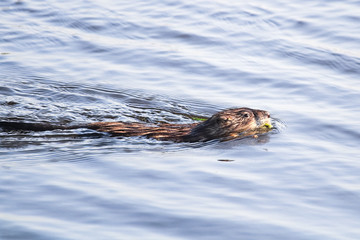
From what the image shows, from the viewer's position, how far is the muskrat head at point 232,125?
7.54 meters

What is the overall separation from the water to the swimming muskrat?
0.10 meters

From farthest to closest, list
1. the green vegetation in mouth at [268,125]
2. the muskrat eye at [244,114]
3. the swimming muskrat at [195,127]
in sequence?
the green vegetation in mouth at [268,125], the muskrat eye at [244,114], the swimming muskrat at [195,127]

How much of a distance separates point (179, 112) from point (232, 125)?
4.32ft

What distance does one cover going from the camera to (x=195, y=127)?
299 inches

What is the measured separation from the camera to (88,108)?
896 centimetres

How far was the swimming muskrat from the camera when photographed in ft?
24.6

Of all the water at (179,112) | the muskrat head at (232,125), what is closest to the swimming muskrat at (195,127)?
the muskrat head at (232,125)

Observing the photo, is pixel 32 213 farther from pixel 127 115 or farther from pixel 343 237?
pixel 127 115

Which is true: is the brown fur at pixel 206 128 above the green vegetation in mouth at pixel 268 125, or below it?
below

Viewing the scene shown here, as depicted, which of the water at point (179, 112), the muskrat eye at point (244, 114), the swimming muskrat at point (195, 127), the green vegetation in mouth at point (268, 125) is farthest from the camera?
the green vegetation in mouth at point (268, 125)

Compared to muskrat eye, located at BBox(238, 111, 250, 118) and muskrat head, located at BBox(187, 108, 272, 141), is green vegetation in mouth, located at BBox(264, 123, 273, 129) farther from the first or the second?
muskrat eye, located at BBox(238, 111, 250, 118)

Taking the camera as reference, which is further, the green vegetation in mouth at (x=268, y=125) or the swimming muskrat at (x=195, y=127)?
the green vegetation in mouth at (x=268, y=125)

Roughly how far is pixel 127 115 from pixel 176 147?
1654 mm

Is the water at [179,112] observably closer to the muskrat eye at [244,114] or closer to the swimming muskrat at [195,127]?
the swimming muskrat at [195,127]
